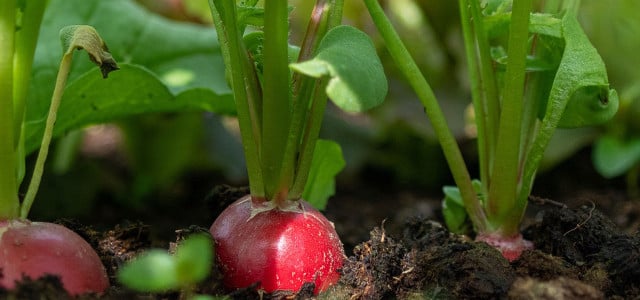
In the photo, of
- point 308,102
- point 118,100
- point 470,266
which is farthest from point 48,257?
point 118,100

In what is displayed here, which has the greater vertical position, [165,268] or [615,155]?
[165,268]

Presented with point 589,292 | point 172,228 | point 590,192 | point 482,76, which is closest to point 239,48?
point 482,76

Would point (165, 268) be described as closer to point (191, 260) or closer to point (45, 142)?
point (191, 260)

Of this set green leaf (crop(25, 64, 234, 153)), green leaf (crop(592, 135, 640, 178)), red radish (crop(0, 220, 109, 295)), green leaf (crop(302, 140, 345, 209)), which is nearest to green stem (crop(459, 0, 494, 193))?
green leaf (crop(302, 140, 345, 209))

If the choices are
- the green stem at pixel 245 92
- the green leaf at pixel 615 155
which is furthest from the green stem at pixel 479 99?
the green leaf at pixel 615 155

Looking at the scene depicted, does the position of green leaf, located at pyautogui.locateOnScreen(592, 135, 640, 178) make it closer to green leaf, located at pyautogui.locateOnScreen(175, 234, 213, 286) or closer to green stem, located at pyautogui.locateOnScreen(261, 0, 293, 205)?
green stem, located at pyautogui.locateOnScreen(261, 0, 293, 205)

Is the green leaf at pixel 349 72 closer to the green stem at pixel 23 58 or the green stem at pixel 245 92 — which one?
the green stem at pixel 245 92

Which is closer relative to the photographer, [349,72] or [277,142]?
[349,72]
